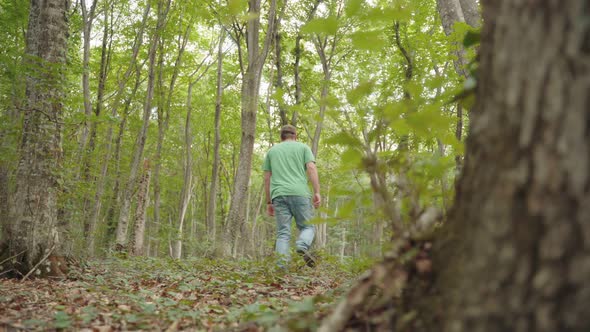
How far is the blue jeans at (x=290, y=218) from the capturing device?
526cm

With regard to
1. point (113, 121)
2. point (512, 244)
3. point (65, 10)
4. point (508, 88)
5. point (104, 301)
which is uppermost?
point (65, 10)

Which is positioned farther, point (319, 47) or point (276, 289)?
point (319, 47)

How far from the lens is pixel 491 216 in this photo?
1.15m

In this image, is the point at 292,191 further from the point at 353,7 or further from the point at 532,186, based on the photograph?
the point at 532,186

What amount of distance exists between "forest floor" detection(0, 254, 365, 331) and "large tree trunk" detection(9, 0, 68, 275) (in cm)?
42

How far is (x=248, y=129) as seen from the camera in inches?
329

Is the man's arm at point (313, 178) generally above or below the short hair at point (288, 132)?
below

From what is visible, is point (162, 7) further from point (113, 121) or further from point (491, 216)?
point (491, 216)

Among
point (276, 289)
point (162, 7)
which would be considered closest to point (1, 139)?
point (276, 289)

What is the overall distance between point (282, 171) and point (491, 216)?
14.4 feet

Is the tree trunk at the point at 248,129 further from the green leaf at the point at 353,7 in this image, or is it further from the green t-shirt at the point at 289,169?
the green leaf at the point at 353,7

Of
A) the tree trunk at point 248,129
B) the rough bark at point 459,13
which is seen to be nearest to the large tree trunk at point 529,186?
the rough bark at point 459,13

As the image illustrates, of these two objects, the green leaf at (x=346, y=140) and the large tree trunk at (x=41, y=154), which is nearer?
the green leaf at (x=346, y=140)

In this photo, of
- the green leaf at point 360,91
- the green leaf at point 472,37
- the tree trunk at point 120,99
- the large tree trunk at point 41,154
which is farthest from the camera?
the tree trunk at point 120,99
